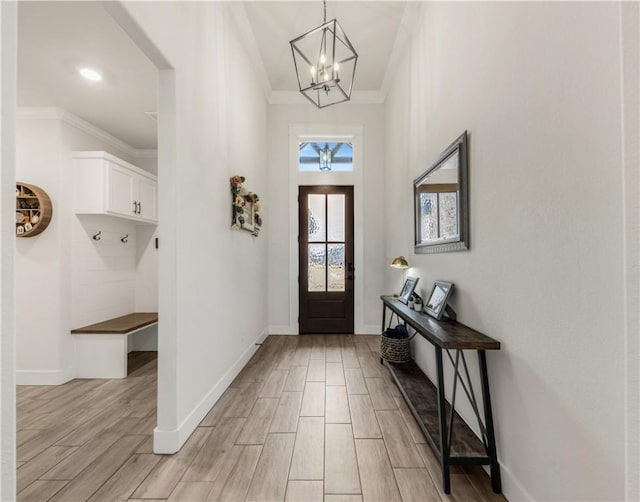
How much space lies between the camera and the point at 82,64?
2174 mm

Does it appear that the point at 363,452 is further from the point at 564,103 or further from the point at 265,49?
the point at 265,49

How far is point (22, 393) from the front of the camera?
2.52 metres

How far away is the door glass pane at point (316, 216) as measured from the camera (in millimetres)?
4262

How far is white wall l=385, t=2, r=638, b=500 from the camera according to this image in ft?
2.90

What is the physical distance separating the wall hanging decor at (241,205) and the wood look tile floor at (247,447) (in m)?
1.51

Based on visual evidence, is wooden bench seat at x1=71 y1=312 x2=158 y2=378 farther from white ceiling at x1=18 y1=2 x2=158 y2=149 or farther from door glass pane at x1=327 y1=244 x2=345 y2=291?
door glass pane at x1=327 y1=244 x2=345 y2=291

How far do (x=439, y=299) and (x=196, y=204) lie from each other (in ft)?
6.07

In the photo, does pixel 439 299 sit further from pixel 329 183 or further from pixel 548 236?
pixel 329 183

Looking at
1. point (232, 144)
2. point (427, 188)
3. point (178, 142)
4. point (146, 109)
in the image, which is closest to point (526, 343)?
point (427, 188)

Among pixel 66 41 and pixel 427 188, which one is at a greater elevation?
pixel 66 41

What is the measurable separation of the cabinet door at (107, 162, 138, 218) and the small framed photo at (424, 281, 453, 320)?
10.7 feet

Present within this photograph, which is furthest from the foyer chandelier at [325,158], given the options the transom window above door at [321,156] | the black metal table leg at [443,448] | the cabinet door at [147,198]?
the black metal table leg at [443,448]

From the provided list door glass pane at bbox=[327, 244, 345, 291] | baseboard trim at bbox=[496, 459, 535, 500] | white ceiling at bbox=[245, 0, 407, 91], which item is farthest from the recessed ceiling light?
baseboard trim at bbox=[496, 459, 535, 500]

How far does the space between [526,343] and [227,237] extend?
2.30 meters
